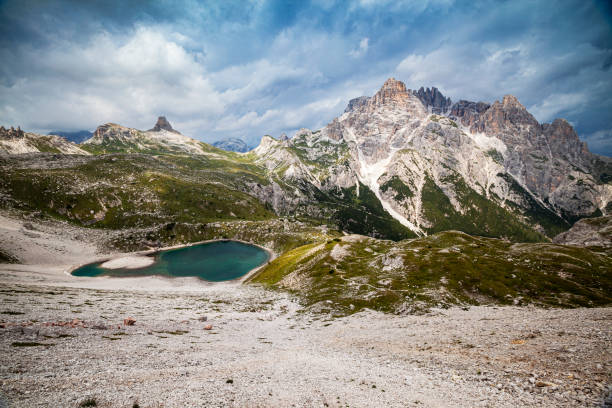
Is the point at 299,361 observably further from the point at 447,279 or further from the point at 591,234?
the point at 591,234

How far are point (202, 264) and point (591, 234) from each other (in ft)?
798

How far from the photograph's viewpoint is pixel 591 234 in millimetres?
151000

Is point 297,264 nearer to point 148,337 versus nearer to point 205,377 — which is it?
point 148,337

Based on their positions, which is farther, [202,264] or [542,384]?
[202,264]

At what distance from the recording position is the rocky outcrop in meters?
137

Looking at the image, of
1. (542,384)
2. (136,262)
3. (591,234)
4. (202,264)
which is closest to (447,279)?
(542,384)

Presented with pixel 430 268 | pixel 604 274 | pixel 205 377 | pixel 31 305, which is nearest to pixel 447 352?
pixel 205 377

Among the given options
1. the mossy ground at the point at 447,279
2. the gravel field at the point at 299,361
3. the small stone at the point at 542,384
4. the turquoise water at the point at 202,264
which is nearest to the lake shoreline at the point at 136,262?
the turquoise water at the point at 202,264

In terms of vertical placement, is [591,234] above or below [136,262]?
above

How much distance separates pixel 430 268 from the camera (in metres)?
79.0

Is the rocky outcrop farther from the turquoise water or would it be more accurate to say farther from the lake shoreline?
the turquoise water

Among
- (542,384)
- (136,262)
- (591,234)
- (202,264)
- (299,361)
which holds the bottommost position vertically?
(202,264)

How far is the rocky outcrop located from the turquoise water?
195 meters

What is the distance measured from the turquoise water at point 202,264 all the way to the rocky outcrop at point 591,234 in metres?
195
